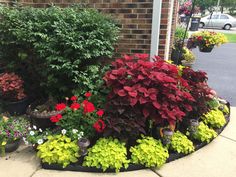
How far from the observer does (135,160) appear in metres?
2.70

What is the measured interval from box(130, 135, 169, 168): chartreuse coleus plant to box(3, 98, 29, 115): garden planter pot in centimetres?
195

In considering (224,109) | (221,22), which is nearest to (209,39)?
(224,109)

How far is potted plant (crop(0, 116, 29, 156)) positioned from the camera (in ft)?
9.24

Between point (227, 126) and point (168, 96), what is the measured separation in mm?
1471

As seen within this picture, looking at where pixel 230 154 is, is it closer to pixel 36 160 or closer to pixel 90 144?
pixel 90 144

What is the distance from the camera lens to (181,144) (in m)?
2.95

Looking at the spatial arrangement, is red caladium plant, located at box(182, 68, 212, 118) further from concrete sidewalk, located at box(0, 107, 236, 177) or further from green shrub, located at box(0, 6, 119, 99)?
green shrub, located at box(0, 6, 119, 99)

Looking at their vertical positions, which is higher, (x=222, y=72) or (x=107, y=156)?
(x=107, y=156)

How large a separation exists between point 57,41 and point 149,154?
6.34ft

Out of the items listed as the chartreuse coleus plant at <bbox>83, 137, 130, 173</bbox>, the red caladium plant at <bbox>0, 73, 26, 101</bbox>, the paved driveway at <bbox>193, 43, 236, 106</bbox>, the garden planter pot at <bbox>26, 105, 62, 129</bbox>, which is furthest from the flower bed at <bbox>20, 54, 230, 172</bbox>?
the paved driveway at <bbox>193, 43, 236, 106</bbox>

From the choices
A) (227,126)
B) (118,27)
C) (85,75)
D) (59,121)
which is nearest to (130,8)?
(118,27)

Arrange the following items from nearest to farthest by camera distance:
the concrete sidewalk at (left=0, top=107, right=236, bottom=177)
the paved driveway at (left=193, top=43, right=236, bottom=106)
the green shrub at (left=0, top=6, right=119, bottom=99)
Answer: the concrete sidewalk at (left=0, top=107, right=236, bottom=177), the green shrub at (left=0, top=6, right=119, bottom=99), the paved driveway at (left=193, top=43, right=236, bottom=106)

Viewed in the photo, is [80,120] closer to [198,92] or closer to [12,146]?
[12,146]

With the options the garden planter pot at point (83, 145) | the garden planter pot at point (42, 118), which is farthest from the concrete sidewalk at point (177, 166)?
the garden planter pot at point (42, 118)
